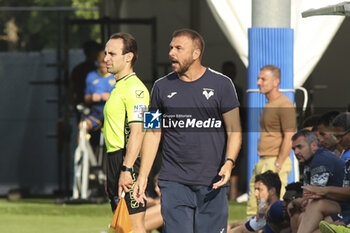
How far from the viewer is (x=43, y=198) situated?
15352 millimetres

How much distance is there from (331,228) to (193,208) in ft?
3.91

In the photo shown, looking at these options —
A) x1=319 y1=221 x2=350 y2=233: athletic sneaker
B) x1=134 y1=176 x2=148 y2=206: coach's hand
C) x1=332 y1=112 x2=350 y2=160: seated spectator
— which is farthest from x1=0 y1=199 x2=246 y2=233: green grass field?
x1=134 y1=176 x2=148 y2=206: coach's hand

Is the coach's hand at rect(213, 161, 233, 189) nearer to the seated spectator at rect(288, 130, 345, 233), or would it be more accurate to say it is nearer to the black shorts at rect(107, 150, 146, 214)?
the black shorts at rect(107, 150, 146, 214)

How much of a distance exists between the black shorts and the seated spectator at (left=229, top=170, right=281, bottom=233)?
2124mm

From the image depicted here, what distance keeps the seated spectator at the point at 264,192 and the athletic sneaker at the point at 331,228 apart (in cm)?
180

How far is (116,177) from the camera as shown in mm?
7871

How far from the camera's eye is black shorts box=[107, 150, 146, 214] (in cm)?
774

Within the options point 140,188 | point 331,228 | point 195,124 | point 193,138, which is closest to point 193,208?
point 140,188

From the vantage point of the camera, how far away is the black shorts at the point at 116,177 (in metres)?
7.74

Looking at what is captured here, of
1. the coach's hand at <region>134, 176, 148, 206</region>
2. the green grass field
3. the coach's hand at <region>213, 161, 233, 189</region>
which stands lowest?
the green grass field

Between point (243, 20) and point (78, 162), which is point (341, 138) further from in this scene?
point (78, 162)

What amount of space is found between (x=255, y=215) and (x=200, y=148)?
3.00 meters

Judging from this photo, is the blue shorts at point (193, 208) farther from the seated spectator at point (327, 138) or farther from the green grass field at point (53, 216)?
the green grass field at point (53, 216)

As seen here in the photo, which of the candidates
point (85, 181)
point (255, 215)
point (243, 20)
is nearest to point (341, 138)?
point (255, 215)
